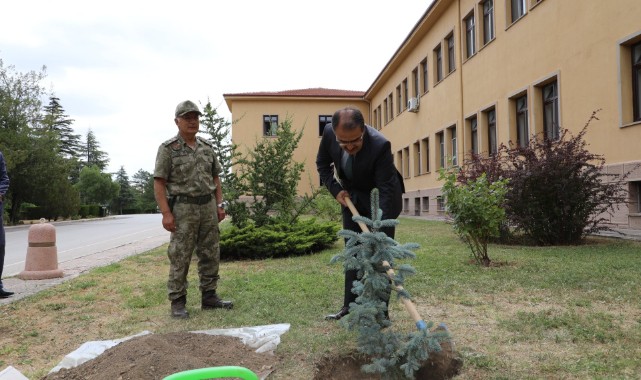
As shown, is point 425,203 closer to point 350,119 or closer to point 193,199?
point 193,199

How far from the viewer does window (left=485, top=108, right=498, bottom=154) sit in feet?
54.5

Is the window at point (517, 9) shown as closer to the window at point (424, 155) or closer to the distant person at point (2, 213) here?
the window at point (424, 155)

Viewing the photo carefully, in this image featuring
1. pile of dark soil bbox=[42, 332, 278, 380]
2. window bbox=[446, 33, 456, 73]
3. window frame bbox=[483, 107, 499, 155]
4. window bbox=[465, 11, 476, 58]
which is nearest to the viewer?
pile of dark soil bbox=[42, 332, 278, 380]

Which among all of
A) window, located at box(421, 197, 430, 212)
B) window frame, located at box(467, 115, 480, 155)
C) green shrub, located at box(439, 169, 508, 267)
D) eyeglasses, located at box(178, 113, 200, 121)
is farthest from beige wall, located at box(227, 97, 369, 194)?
eyeglasses, located at box(178, 113, 200, 121)

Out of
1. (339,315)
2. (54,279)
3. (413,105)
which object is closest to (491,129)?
(413,105)

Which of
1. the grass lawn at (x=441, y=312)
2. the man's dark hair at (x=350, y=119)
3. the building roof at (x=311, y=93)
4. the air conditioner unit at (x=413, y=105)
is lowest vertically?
the grass lawn at (x=441, y=312)

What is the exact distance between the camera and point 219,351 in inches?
124

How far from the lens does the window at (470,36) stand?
18016mm

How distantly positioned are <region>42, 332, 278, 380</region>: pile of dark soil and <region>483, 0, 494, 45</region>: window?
50.7 ft

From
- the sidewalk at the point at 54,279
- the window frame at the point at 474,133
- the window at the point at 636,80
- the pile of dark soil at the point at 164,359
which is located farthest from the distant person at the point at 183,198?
the window frame at the point at 474,133

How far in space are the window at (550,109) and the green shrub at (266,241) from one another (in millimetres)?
7133

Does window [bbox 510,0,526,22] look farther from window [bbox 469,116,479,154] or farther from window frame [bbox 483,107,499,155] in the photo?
window [bbox 469,116,479,154]

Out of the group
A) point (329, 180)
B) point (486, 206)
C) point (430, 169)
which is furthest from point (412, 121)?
point (329, 180)

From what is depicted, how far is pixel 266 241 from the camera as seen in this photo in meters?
8.84
